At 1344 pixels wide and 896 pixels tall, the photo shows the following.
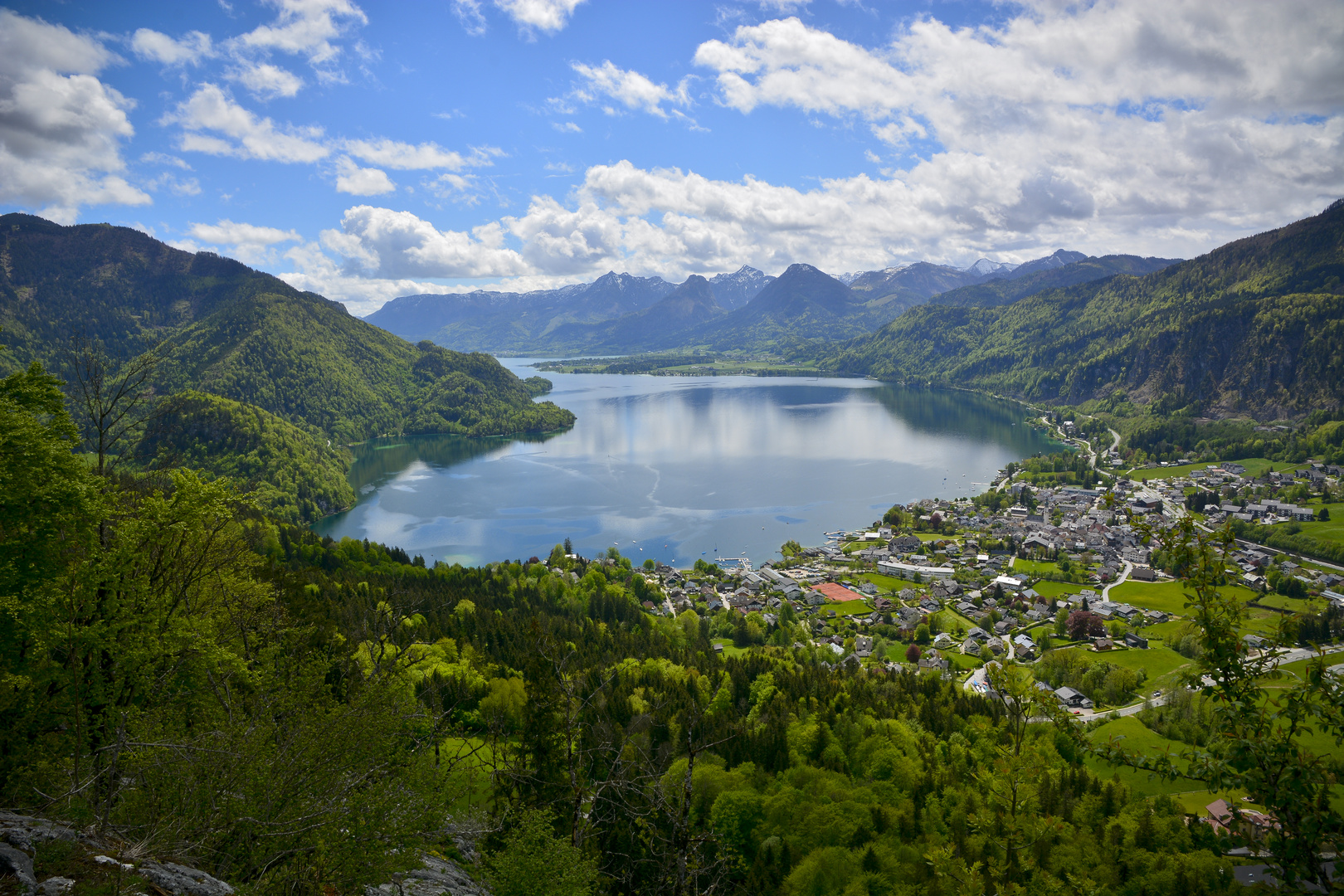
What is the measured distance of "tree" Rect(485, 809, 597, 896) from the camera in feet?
37.8

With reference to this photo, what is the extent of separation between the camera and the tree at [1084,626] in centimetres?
4534

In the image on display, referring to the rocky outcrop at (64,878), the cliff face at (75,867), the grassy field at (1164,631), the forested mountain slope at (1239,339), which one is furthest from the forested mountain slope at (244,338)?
the forested mountain slope at (1239,339)

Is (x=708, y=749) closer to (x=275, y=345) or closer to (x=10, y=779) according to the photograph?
(x=10, y=779)

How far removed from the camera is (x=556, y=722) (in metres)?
16.0

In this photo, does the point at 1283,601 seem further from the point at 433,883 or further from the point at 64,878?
the point at 64,878

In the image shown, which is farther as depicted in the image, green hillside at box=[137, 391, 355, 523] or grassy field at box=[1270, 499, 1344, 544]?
green hillside at box=[137, 391, 355, 523]

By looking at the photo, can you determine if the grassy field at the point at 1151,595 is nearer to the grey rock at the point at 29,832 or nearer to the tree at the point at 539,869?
the tree at the point at 539,869

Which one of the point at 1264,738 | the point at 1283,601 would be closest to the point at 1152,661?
the point at 1283,601

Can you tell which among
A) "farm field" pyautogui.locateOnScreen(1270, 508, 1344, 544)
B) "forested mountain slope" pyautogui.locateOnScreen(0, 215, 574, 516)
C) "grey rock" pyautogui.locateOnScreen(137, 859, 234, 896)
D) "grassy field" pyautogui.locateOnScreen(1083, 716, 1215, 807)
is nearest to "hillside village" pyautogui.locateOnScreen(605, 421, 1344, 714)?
"farm field" pyautogui.locateOnScreen(1270, 508, 1344, 544)

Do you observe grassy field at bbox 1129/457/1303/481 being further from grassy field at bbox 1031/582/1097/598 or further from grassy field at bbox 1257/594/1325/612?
grassy field at bbox 1031/582/1097/598

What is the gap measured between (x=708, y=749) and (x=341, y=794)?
19.3 meters

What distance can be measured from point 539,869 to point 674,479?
78077mm

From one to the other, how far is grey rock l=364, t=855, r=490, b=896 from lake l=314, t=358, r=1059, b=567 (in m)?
48.2

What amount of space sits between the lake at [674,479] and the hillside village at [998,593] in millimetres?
6654
